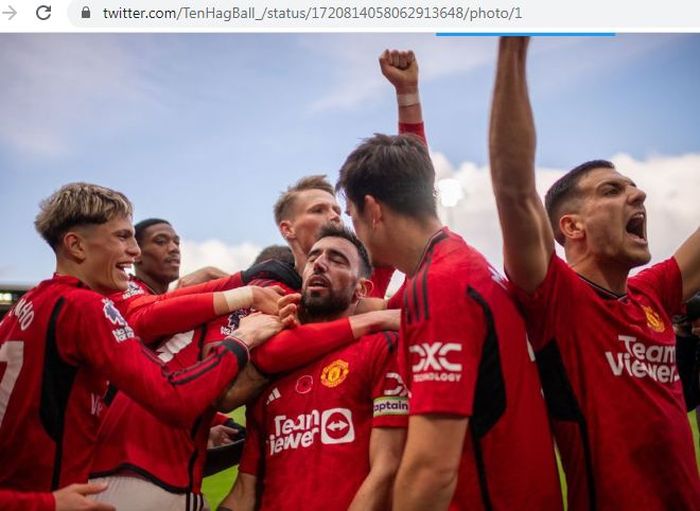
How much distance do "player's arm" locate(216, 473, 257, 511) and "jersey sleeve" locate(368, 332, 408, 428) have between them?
0.50m

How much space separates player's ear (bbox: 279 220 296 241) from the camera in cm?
307

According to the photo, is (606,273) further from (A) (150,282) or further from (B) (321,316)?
(A) (150,282)

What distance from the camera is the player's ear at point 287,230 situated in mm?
3067

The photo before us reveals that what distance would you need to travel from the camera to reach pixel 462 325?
1349mm

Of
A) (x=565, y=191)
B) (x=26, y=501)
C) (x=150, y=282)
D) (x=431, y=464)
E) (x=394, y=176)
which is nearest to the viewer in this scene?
(x=431, y=464)

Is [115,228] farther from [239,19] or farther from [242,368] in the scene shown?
[239,19]

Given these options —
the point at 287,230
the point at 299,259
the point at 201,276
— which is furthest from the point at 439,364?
the point at 201,276

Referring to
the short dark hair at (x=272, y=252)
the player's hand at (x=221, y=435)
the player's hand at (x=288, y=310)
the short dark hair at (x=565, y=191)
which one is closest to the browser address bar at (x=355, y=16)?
the short dark hair at (x=565, y=191)

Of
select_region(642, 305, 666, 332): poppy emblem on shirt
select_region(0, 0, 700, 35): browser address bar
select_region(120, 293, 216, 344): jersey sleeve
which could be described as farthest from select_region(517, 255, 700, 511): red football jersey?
select_region(120, 293, 216, 344): jersey sleeve

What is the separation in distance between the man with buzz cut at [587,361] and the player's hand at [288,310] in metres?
0.84

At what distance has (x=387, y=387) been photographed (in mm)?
1838

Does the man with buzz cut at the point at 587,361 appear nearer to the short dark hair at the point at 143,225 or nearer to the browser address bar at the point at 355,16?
the browser address bar at the point at 355,16

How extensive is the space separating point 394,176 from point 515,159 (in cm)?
38

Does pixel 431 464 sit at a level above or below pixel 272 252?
below
